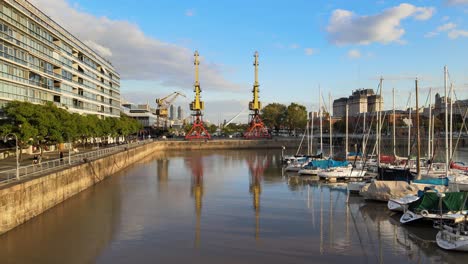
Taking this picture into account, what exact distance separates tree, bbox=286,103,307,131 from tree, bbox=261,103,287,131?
3073 millimetres

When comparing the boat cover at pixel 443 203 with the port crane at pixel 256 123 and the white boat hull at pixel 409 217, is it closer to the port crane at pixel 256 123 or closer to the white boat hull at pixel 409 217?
Answer: the white boat hull at pixel 409 217

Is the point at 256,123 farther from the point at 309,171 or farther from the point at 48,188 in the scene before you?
the point at 48,188

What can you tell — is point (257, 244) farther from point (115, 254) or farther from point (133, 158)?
point (133, 158)

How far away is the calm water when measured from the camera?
55.1 feet

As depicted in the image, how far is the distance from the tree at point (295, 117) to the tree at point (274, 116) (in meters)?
3.07

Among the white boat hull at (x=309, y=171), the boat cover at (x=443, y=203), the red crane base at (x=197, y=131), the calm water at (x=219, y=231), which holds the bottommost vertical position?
the calm water at (x=219, y=231)

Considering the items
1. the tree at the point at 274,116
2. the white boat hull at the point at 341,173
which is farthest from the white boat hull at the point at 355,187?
the tree at the point at 274,116

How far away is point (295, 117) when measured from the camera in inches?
5349

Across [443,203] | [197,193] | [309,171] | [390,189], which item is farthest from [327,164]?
[443,203]

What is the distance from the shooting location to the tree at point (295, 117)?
13588cm

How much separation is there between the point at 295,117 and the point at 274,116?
10.2 metres

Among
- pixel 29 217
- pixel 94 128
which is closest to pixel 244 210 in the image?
pixel 29 217

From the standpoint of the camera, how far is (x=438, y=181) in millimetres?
28250

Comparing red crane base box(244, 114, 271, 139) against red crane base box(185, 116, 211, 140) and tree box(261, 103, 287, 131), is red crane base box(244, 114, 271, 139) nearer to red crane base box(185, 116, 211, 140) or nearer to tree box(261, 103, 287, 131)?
red crane base box(185, 116, 211, 140)
